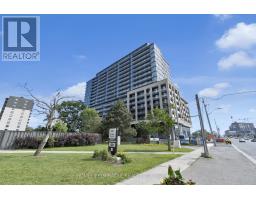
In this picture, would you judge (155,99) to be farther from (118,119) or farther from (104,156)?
(104,156)

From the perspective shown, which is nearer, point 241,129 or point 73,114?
point 73,114

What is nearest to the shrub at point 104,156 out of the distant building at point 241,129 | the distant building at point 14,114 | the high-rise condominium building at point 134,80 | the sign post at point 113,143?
the sign post at point 113,143

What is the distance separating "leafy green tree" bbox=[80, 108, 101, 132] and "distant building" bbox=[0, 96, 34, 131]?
57986 mm

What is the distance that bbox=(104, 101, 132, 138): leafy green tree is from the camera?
185ft

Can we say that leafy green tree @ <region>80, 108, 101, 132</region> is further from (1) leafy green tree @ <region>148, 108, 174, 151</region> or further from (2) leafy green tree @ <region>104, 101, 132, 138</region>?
(1) leafy green tree @ <region>148, 108, 174, 151</region>

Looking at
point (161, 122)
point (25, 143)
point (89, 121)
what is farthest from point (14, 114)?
point (161, 122)

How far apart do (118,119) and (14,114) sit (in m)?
78.3

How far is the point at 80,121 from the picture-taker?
A: 6838cm

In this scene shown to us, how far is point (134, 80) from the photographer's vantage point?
116125mm
